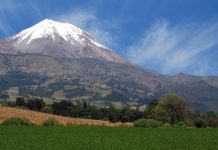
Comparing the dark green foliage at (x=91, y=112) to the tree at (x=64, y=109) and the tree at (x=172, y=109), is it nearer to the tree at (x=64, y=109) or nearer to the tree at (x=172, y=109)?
the tree at (x=64, y=109)

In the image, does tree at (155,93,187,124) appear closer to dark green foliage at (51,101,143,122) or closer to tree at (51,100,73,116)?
dark green foliage at (51,101,143,122)

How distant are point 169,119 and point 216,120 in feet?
104

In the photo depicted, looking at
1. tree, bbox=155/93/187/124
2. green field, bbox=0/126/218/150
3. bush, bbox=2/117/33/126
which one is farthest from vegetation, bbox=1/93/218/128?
green field, bbox=0/126/218/150

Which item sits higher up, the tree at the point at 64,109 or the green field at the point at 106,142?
the tree at the point at 64,109

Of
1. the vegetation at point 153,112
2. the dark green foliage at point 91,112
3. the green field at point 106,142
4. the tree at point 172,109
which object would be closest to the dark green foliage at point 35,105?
the vegetation at point 153,112

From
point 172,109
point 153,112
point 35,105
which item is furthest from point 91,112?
point 172,109

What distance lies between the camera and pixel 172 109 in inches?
5842

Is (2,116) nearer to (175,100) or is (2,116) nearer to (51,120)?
(51,120)

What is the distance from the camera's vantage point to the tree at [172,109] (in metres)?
144

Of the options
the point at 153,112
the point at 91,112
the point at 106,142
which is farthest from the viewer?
the point at 91,112

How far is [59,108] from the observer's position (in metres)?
189

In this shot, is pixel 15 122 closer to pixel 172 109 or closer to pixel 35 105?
pixel 172 109

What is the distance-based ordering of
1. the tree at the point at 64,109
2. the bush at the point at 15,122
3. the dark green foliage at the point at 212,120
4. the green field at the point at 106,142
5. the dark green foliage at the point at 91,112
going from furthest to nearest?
the tree at the point at 64,109, the dark green foliage at the point at 91,112, the dark green foliage at the point at 212,120, the bush at the point at 15,122, the green field at the point at 106,142

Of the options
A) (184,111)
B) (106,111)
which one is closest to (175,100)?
(184,111)
